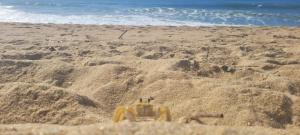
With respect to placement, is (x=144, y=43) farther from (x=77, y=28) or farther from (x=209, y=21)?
(x=209, y=21)

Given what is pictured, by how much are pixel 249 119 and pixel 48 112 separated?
7.15ft

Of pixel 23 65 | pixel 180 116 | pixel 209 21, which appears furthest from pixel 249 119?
pixel 209 21

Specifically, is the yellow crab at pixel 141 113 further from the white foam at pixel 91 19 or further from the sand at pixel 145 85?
the white foam at pixel 91 19

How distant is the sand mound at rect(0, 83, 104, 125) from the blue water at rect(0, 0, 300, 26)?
14144 millimetres

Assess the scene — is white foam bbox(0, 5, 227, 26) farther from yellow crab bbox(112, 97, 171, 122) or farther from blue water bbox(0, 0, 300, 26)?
yellow crab bbox(112, 97, 171, 122)

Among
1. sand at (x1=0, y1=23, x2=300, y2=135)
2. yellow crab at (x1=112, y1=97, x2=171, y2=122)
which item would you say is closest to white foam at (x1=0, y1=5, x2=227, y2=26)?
sand at (x1=0, y1=23, x2=300, y2=135)

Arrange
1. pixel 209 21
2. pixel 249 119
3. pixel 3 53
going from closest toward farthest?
1. pixel 249 119
2. pixel 3 53
3. pixel 209 21

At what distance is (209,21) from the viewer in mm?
22422

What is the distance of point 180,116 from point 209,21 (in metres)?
16.8

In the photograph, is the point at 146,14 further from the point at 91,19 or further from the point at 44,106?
the point at 44,106

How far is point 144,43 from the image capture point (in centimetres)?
1168

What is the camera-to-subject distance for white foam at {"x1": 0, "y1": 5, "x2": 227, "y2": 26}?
20625mm

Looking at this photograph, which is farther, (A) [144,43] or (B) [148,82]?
(A) [144,43]

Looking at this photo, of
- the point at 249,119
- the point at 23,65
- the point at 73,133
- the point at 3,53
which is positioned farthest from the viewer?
the point at 3,53
